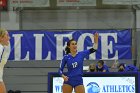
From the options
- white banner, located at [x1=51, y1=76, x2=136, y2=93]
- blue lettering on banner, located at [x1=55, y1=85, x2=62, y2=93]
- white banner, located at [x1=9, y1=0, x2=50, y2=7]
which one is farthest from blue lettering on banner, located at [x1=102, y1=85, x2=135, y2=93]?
white banner, located at [x1=9, y1=0, x2=50, y2=7]

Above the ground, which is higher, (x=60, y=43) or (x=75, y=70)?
(x=75, y=70)

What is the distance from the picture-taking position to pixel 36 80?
15.0m

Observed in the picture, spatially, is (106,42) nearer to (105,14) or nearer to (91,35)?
(91,35)

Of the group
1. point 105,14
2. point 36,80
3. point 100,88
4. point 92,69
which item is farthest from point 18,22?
point 100,88

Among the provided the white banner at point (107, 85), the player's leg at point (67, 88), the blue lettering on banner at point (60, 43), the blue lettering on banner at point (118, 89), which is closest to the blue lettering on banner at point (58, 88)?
the white banner at point (107, 85)

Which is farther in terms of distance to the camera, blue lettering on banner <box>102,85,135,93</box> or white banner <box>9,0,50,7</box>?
white banner <box>9,0,50,7</box>

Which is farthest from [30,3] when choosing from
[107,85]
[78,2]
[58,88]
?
[107,85]

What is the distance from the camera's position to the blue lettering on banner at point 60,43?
14062 millimetres

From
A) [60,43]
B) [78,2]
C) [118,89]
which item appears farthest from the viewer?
[78,2]

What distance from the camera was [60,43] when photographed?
563 inches

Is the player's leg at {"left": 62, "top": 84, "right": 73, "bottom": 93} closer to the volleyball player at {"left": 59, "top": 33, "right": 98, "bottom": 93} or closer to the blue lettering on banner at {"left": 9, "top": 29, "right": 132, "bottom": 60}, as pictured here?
the volleyball player at {"left": 59, "top": 33, "right": 98, "bottom": 93}

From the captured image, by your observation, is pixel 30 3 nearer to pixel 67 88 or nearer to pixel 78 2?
pixel 78 2

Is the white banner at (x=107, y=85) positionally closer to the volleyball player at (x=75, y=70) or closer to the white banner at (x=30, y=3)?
the volleyball player at (x=75, y=70)

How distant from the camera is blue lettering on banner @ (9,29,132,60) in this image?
46.1 feet
